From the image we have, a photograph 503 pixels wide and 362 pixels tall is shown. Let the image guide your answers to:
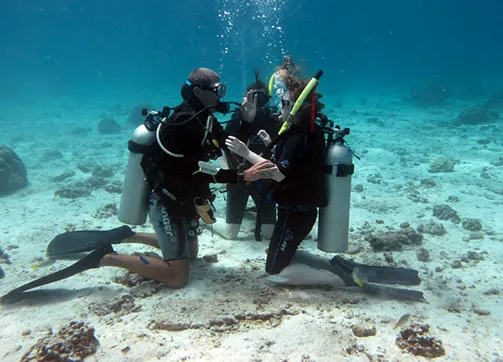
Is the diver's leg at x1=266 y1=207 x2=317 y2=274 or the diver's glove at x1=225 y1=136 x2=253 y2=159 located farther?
the diver's leg at x1=266 y1=207 x2=317 y2=274

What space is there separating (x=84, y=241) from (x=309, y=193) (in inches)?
147

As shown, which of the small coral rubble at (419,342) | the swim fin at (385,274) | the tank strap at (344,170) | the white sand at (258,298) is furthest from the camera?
the swim fin at (385,274)

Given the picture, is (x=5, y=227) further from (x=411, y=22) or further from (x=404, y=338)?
(x=411, y=22)

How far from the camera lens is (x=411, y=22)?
390 feet

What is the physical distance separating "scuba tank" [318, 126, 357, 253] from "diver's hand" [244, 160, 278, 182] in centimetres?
102

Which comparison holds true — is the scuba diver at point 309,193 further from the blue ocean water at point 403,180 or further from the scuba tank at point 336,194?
the blue ocean water at point 403,180

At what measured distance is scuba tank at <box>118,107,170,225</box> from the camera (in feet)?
14.3

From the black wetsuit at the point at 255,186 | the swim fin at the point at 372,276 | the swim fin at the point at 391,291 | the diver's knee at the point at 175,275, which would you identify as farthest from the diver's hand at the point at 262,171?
the swim fin at the point at 391,291

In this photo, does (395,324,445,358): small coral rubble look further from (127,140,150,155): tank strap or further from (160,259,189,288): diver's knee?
(127,140,150,155): tank strap

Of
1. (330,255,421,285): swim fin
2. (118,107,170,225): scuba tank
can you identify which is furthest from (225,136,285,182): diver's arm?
(330,255,421,285): swim fin

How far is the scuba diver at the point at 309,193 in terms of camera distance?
3592 mm

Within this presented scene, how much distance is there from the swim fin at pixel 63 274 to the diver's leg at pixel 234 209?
2359 millimetres

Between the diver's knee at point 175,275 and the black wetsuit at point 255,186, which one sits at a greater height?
the black wetsuit at point 255,186

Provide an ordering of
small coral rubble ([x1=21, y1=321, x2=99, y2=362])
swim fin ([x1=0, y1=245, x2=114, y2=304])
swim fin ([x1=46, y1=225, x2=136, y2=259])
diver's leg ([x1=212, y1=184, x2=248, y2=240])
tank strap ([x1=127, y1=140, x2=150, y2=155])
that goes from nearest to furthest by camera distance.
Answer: small coral rubble ([x1=21, y1=321, x2=99, y2=362])
swim fin ([x1=0, y1=245, x2=114, y2=304])
tank strap ([x1=127, y1=140, x2=150, y2=155])
swim fin ([x1=46, y1=225, x2=136, y2=259])
diver's leg ([x1=212, y1=184, x2=248, y2=240])
